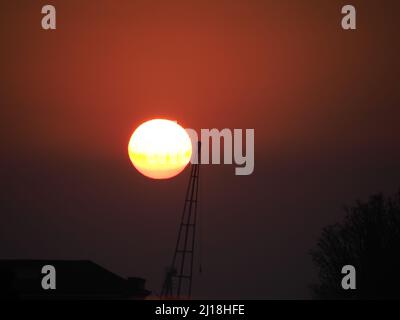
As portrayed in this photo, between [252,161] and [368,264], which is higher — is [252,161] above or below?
above

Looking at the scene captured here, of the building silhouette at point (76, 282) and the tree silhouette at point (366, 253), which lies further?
the building silhouette at point (76, 282)

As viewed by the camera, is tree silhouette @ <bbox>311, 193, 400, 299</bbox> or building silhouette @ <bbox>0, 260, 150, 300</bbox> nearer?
tree silhouette @ <bbox>311, 193, 400, 299</bbox>

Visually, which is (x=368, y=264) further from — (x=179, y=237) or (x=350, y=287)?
(x=179, y=237)

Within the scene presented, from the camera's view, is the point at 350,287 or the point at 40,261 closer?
the point at 350,287

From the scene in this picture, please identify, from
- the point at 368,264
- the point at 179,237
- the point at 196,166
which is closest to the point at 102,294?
the point at 179,237

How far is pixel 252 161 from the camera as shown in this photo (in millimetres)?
94062

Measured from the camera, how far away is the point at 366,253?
87750mm

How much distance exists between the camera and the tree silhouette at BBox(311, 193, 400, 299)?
8406cm

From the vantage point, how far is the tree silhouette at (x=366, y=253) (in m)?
84.1

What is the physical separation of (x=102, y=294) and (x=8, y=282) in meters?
50.5

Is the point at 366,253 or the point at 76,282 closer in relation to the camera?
the point at 366,253
